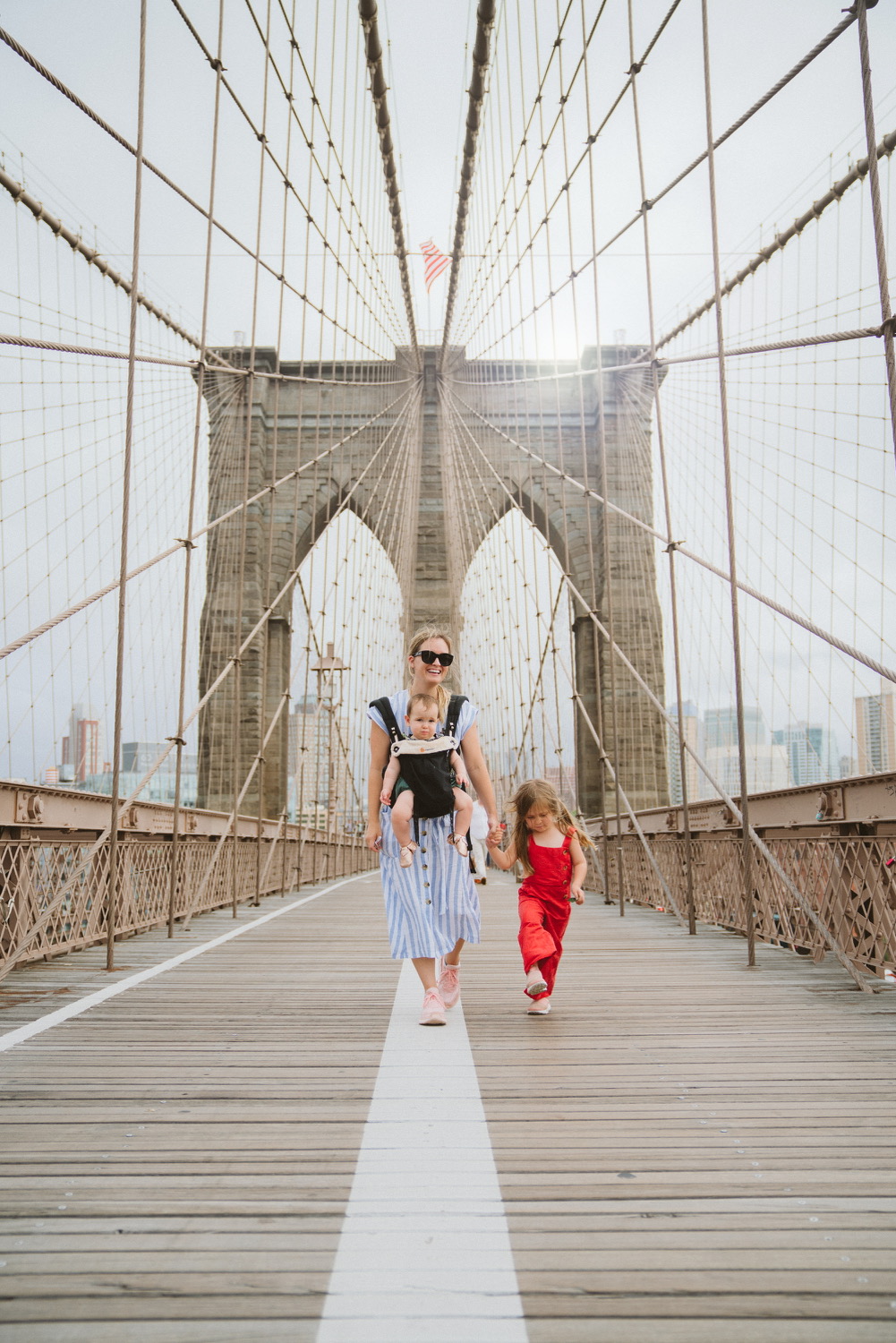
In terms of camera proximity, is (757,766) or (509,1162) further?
(757,766)

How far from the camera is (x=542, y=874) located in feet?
10.0

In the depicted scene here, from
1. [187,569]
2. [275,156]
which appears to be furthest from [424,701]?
[275,156]

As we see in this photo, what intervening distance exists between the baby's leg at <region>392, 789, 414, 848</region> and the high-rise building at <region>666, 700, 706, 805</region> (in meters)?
2.54

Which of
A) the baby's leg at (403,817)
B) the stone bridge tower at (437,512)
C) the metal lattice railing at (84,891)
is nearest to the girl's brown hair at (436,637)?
the baby's leg at (403,817)

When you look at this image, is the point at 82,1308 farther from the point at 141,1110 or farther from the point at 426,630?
the point at 426,630

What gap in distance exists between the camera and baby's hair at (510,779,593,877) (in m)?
3.14

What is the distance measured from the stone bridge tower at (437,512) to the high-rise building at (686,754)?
1.04 meters

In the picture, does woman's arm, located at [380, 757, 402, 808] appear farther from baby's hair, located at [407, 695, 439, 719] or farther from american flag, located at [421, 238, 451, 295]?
american flag, located at [421, 238, 451, 295]

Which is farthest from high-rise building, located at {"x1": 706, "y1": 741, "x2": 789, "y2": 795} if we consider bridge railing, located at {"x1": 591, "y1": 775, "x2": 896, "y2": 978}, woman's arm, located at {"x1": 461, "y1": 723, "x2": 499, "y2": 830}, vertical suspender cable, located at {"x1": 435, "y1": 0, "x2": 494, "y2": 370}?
vertical suspender cable, located at {"x1": 435, "y1": 0, "x2": 494, "y2": 370}

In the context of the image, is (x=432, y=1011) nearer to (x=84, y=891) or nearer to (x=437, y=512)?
(x=84, y=891)

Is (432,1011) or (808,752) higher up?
(808,752)

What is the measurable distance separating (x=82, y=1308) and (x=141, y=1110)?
0.79 metres

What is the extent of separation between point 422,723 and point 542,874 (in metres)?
0.64

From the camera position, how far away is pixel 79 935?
4.23 meters
